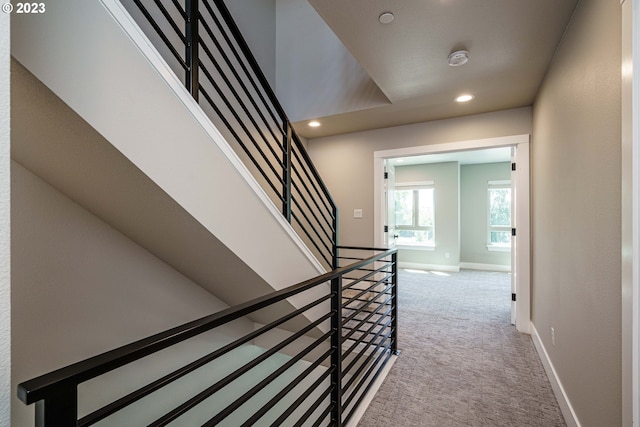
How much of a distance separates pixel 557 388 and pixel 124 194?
2.95 metres

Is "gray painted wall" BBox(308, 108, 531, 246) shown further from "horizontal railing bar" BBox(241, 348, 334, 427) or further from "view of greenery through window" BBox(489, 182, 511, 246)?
"view of greenery through window" BBox(489, 182, 511, 246)

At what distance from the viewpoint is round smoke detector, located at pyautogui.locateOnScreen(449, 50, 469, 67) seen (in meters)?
2.18

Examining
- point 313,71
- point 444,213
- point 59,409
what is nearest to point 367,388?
point 59,409

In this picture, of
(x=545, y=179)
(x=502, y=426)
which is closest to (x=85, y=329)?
(x=502, y=426)

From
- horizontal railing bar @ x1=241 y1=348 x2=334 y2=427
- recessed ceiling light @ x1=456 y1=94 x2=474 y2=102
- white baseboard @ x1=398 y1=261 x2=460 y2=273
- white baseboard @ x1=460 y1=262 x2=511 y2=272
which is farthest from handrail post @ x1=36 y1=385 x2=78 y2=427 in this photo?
white baseboard @ x1=460 y1=262 x2=511 y2=272

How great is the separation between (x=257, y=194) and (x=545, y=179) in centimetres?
243

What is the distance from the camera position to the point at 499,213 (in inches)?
261

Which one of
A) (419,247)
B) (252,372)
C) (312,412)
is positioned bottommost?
(252,372)

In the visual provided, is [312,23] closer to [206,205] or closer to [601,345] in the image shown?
[206,205]

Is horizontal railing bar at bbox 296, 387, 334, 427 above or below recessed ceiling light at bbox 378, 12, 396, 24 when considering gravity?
below

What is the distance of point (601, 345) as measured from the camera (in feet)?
4.39

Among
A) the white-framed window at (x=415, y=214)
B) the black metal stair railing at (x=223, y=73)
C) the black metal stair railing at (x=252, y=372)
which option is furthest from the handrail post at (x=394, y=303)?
the white-framed window at (x=415, y=214)

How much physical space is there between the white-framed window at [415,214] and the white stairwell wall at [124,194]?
213 inches

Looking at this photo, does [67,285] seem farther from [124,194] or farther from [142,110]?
[142,110]
